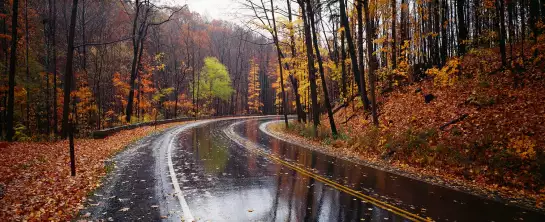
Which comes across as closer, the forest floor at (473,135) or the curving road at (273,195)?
the curving road at (273,195)

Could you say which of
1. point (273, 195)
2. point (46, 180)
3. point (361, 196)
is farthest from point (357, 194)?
point (46, 180)

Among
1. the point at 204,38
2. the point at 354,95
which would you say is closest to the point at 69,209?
the point at 354,95

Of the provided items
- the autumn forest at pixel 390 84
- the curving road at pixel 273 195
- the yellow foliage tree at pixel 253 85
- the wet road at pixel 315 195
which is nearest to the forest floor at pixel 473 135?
the autumn forest at pixel 390 84

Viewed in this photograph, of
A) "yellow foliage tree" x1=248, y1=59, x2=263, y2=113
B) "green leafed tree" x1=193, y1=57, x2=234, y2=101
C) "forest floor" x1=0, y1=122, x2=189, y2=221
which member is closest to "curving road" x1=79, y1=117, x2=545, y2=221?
"forest floor" x1=0, y1=122, x2=189, y2=221

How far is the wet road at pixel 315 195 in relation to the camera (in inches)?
239

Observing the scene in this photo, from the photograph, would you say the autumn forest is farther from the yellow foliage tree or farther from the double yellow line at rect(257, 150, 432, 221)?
the yellow foliage tree

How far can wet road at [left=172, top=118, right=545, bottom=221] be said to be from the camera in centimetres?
606

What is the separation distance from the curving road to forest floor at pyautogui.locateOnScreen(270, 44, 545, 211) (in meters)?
1.78

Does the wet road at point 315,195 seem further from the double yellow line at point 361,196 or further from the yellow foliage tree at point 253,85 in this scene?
the yellow foliage tree at point 253,85

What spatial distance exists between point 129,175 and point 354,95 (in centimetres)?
2125

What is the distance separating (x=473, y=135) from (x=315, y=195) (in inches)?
318

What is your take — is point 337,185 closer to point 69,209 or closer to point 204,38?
point 69,209

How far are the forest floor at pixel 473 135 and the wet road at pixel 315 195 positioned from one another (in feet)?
4.89

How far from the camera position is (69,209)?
6336 millimetres
